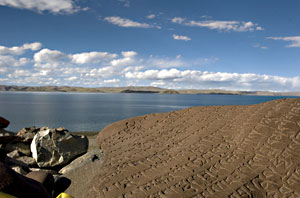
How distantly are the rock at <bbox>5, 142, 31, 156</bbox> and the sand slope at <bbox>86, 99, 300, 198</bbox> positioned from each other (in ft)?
18.3

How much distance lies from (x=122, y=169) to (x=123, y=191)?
1050mm

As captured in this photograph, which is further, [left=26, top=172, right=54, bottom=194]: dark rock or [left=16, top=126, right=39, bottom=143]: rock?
[left=16, top=126, right=39, bottom=143]: rock

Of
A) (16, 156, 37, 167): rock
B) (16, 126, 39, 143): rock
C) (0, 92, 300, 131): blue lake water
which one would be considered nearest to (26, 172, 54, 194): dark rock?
(16, 156, 37, 167): rock

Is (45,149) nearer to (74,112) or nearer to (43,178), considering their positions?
(43,178)

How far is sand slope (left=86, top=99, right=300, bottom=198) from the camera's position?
5668 mm

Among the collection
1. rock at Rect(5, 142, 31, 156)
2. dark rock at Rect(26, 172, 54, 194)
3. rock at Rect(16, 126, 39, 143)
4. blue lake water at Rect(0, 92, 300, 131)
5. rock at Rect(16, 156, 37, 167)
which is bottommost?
blue lake water at Rect(0, 92, 300, 131)

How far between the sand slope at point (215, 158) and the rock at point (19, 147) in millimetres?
5565

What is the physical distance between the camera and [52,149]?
11.5 metres

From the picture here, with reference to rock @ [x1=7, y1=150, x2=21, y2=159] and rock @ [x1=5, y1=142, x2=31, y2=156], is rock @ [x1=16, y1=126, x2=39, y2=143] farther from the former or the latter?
rock @ [x1=7, y1=150, x2=21, y2=159]

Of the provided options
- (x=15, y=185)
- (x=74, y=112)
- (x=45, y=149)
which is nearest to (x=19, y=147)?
(x=45, y=149)

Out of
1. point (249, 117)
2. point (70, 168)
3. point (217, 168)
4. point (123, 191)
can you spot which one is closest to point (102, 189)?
A: point (123, 191)

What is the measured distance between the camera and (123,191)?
5.99 meters

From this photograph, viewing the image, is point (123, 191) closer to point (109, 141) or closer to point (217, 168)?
point (217, 168)

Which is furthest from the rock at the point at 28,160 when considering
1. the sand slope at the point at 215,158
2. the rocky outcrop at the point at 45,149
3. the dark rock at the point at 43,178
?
the sand slope at the point at 215,158
